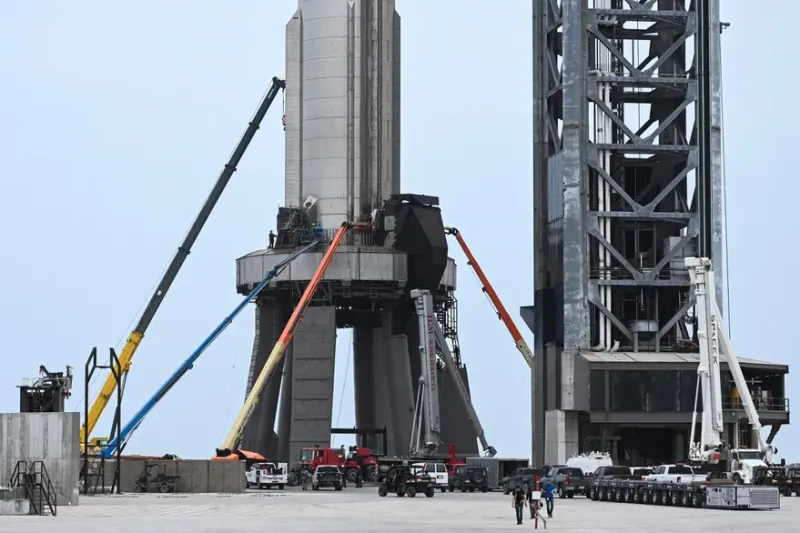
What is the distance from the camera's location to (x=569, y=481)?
8694cm

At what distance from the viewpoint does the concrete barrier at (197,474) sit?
290ft

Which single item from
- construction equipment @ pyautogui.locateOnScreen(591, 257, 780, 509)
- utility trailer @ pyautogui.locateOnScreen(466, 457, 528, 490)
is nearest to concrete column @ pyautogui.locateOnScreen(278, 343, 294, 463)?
utility trailer @ pyautogui.locateOnScreen(466, 457, 528, 490)

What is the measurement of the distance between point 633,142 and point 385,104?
67.9 feet

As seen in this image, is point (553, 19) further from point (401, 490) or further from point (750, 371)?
point (401, 490)

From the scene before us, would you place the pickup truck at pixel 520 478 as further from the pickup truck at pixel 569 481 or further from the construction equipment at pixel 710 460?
the construction equipment at pixel 710 460

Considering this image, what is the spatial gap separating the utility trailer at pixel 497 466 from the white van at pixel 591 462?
17.8 ft

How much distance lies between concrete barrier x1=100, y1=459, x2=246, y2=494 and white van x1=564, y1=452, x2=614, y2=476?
18.4m

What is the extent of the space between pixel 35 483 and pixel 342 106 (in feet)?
192

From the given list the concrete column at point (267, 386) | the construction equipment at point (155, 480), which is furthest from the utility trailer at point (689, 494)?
the concrete column at point (267, 386)

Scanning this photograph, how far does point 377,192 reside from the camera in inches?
4734

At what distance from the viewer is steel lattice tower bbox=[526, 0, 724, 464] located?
105562mm

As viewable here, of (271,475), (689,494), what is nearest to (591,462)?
(271,475)

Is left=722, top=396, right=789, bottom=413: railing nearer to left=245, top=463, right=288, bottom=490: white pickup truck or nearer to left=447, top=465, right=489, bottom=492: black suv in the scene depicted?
left=447, top=465, right=489, bottom=492: black suv

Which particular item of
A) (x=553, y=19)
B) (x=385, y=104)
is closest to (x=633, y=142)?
(x=553, y=19)
